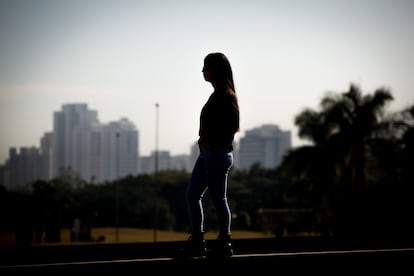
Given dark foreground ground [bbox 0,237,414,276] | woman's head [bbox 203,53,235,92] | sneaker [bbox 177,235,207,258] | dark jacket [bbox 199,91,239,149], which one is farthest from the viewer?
woman's head [bbox 203,53,235,92]

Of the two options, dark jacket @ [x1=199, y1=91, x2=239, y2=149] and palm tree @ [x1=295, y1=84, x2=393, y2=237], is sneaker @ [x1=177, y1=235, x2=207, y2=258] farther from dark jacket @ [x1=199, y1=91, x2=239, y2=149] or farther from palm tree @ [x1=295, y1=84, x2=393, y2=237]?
palm tree @ [x1=295, y1=84, x2=393, y2=237]

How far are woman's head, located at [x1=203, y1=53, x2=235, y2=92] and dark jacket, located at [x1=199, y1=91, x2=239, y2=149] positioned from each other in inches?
4.7

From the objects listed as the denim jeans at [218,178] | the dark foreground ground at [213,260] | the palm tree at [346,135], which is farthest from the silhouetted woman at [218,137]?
the palm tree at [346,135]

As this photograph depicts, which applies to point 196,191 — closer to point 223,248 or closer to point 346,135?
point 223,248

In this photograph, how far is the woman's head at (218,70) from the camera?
5.99 meters

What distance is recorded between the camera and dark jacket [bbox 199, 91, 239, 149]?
19.2 ft

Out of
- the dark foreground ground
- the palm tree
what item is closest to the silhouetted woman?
the dark foreground ground

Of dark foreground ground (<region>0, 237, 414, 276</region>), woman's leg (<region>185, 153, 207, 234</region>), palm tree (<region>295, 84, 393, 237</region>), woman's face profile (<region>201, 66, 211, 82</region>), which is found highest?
palm tree (<region>295, 84, 393, 237</region>)

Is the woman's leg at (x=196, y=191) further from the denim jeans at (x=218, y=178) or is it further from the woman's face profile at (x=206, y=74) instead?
the woman's face profile at (x=206, y=74)

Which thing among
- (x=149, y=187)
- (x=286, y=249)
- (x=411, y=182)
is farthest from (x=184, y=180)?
(x=286, y=249)

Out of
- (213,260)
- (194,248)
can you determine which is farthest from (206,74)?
(213,260)

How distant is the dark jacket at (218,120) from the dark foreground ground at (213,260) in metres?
0.99

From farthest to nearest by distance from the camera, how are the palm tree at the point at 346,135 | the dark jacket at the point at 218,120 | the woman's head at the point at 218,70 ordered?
the palm tree at the point at 346,135, the woman's head at the point at 218,70, the dark jacket at the point at 218,120

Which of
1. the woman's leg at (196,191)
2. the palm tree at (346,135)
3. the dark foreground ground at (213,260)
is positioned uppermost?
the palm tree at (346,135)
